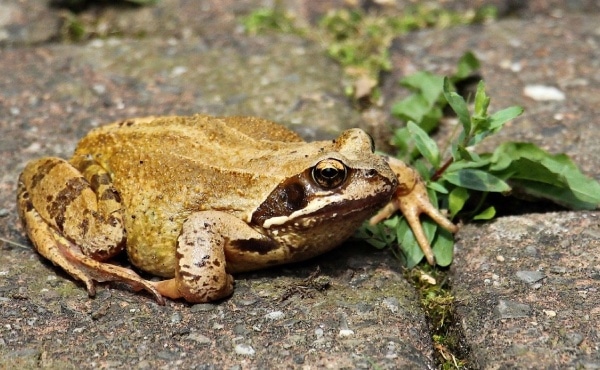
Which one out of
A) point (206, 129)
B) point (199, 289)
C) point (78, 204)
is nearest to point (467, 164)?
point (206, 129)

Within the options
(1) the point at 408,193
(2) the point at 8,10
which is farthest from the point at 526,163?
(2) the point at 8,10

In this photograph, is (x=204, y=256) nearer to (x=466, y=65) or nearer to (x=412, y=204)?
(x=412, y=204)

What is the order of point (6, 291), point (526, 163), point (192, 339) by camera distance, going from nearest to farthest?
point (192, 339) → point (6, 291) → point (526, 163)

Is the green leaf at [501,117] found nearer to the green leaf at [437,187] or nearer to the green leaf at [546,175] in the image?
the green leaf at [546,175]

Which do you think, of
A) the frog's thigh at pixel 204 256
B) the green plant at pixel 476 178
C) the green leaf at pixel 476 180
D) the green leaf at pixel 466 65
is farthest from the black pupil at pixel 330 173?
the green leaf at pixel 466 65

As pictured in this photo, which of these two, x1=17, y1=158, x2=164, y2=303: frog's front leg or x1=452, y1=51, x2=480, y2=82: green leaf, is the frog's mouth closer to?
x1=17, y1=158, x2=164, y2=303: frog's front leg

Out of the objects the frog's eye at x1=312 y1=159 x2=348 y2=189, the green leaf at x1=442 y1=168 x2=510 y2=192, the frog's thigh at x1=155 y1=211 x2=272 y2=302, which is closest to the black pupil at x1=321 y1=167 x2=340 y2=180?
the frog's eye at x1=312 y1=159 x2=348 y2=189

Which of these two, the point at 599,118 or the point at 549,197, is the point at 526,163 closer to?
the point at 549,197
